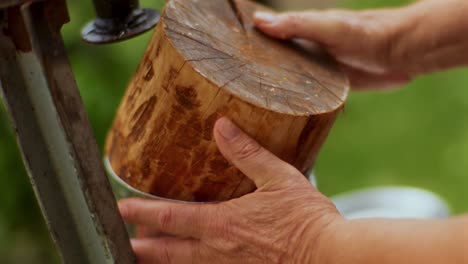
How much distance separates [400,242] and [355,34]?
2.71 ft

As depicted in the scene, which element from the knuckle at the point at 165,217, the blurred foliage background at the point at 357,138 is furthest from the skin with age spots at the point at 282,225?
the blurred foliage background at the point at 357,138

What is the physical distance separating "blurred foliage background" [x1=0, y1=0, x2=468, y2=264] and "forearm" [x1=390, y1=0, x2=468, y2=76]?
1651mm

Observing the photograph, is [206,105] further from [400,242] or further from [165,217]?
[400,242]

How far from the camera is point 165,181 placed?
1518 millimetres

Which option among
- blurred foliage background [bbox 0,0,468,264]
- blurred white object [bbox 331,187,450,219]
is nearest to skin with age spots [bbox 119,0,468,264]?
blurred white object [bbox 331,187,450,219]

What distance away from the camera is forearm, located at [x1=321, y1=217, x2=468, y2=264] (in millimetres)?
1145

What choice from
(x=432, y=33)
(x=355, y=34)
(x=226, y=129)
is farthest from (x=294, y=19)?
(x=226, y=129)

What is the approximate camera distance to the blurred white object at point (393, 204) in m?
3.16

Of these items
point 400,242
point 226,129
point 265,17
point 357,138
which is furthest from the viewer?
point 357,138

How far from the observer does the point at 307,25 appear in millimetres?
1818

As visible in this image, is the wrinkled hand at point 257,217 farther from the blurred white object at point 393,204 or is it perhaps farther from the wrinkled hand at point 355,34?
the blurred white object at point 393,204

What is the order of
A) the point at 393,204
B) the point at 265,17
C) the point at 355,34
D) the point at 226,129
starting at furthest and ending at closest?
the point at 393,204 → the point at 355,34 → the point at 265,17 → the point at 226,129

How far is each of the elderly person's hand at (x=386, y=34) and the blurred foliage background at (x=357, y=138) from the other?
1590mm

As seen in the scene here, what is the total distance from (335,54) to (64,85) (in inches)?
35.0
